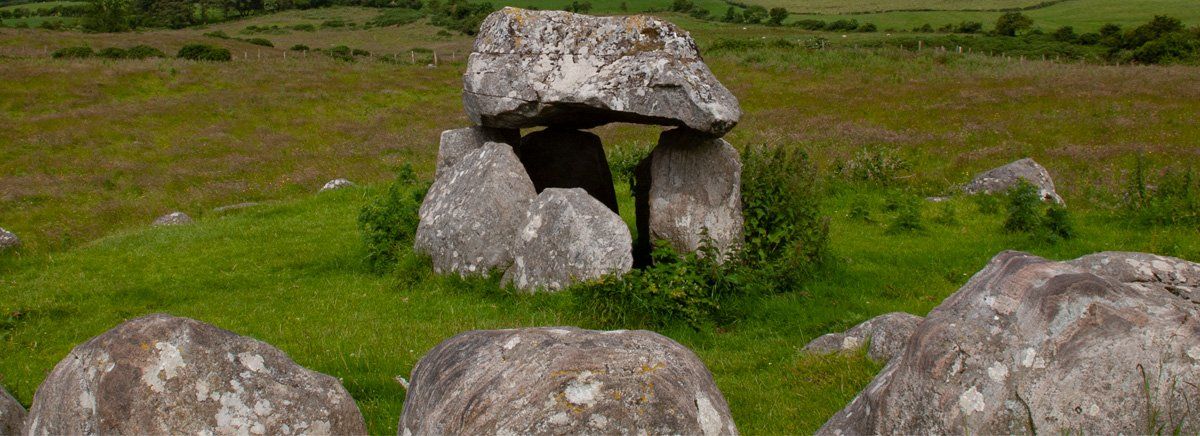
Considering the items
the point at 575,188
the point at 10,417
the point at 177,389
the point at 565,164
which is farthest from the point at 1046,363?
the point at 565,164

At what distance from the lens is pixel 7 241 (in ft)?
57.9

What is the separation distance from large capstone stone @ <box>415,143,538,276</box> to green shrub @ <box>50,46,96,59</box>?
151ft

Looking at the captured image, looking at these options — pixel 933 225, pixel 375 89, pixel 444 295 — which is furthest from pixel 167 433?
pixel 375 89

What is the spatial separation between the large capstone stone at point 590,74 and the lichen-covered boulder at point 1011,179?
361 inches

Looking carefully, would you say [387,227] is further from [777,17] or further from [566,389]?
[777,17]

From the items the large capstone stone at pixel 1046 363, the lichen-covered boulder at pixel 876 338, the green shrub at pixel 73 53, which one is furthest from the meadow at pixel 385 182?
the large capstone stone at pixel 1046 363

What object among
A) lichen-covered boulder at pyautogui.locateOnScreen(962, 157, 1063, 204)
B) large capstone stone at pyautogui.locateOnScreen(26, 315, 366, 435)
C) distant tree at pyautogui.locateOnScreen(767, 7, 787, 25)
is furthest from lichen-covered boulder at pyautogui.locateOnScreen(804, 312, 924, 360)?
distant tree at pyautogui.locateOnScreen(767, 7, 787, 25)

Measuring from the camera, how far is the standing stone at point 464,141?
613 inches

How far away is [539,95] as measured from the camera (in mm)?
13508

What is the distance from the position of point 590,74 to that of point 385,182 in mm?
12060

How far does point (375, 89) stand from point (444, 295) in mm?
34310

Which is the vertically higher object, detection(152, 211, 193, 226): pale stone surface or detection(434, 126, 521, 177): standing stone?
detection(434, 126, 521, 177): standing stone

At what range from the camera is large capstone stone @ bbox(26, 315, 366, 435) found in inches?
205

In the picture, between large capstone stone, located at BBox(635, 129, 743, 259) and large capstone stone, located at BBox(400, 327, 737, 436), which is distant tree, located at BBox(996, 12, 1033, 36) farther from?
large capstone stone, located at BBox(400, 327, 737, 436)
